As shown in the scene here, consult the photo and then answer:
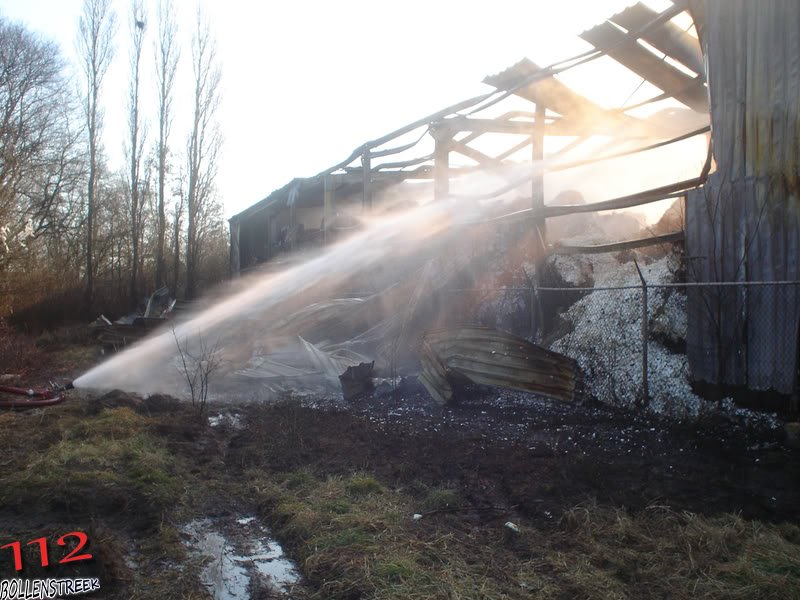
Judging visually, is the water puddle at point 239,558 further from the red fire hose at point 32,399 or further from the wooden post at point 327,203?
the wooden post at point 327,203

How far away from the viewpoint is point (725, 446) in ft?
18.9

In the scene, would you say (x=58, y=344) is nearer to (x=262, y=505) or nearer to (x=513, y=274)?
(x=513, y=274)

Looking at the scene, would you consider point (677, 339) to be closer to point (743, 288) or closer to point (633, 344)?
point (633, 344)

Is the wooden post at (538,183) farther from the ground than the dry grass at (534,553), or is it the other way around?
the wooden post at (538,183)

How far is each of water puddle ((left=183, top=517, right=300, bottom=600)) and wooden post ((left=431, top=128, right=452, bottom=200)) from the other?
9011 millimetres

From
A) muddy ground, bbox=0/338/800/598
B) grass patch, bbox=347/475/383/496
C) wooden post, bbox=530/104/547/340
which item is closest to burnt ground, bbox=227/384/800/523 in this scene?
muddy ground, bbox=0/338/800/598

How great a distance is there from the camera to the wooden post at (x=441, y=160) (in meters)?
11.7

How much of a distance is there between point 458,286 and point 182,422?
600cm

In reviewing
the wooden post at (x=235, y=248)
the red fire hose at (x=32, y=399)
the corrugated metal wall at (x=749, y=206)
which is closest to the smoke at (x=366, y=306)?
the red fire hose at (x=32, y=399)

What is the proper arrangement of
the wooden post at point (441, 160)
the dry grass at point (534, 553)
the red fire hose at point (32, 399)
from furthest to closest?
the wooden post at point (441, 160) → the red fire hose at point (32, 399) → the dry grass at point (534, 553)

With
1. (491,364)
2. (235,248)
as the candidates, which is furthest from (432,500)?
(235,248)

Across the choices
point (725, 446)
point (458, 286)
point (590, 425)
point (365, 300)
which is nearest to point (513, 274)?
point (458, 286)

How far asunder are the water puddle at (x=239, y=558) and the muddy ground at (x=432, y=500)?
6 cm

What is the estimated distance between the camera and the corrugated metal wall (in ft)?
20.5
